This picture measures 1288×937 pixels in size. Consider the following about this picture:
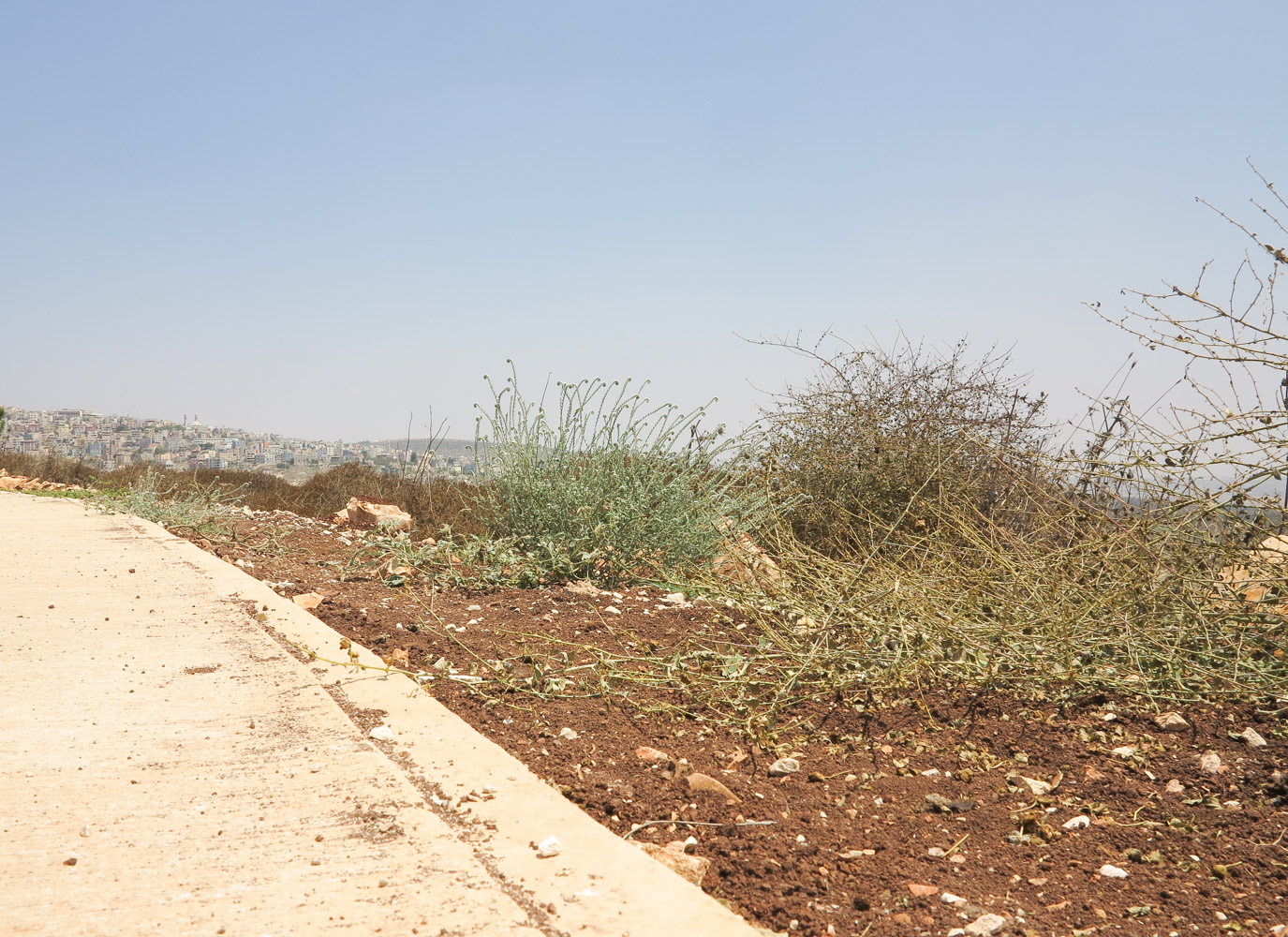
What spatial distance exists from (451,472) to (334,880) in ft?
31.2

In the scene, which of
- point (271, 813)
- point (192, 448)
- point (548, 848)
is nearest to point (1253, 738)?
point (548, 848)

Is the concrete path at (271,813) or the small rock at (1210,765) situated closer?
the concrete path at (271,813)

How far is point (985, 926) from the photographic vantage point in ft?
6.89

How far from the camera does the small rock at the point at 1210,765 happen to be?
2.90m

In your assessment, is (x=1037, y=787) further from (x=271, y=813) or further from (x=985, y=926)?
(x=271, y=813)

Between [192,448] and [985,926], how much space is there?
2573 cm

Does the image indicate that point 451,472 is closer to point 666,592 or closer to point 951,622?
point 666,592

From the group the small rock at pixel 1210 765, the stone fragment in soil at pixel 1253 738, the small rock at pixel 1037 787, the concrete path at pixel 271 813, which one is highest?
the stone fragment in soil at pixel 1253 738

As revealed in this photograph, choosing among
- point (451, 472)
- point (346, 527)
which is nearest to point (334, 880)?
point (346, 527)

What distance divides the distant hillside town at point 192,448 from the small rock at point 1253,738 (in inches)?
214

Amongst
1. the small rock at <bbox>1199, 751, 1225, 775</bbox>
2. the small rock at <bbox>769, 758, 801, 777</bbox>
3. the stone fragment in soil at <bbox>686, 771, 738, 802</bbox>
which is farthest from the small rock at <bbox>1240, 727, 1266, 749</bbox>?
the stone fragment in soil at <bbox>686, 771, 738, 802</bbox>

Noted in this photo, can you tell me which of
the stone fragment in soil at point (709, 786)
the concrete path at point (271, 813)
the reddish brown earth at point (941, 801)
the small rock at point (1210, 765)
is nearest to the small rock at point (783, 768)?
the reddish brown earth at point (941, 801)

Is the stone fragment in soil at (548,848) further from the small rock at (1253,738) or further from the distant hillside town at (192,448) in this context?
the distant hillside town at (192,448)

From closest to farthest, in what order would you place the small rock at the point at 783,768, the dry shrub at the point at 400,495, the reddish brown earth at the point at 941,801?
the reddish brown earth at the point at 941,801 → the small rock at the point at 783,768 → the dry shrub at the point at 400,495
